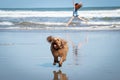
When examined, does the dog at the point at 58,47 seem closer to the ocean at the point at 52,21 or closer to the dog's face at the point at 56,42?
the dog's face at the point at 56,42

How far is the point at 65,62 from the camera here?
29.9ft

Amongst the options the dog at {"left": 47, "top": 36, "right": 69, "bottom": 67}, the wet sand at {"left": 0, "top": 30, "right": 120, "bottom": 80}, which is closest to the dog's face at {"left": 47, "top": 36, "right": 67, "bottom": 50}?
the dog at {"left": 47, "top": 36, "right": 69, "bottom": 67}

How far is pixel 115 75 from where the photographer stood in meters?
7.54

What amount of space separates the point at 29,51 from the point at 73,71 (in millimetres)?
3157

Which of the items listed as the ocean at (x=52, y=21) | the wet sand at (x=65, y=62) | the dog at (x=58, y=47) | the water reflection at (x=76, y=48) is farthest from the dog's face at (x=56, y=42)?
the ocean at (x=52, y=21)

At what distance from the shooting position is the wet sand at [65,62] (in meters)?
7.61

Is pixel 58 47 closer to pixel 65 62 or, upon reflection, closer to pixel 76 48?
pixel 65 62

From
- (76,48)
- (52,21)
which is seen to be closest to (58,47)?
(76,48)

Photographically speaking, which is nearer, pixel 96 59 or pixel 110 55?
pixel 96 59

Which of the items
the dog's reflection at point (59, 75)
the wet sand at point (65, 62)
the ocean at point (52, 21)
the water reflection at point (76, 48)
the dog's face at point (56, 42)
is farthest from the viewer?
the ocean at point (52, 21)

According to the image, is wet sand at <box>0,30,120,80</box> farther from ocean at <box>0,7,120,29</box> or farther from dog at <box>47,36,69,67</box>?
ocean at <box>0,7,120,29</box>

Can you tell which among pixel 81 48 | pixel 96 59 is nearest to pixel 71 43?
pixel 81 48

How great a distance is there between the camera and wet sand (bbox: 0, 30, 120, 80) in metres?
7.61

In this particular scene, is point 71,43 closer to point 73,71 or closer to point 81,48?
point 81,48
